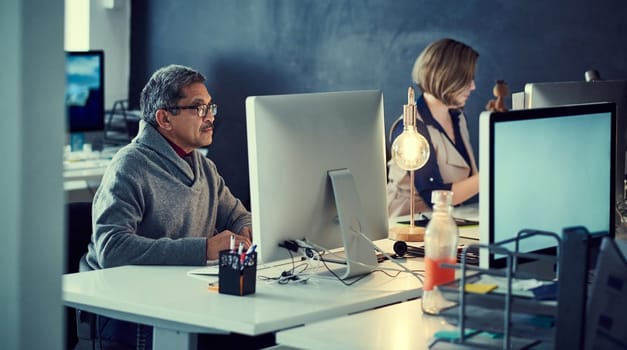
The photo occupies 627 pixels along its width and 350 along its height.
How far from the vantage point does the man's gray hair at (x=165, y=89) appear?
9.34ft

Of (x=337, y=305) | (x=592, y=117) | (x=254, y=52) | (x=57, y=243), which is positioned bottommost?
(x=337, y=305)

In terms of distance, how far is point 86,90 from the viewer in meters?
5.02

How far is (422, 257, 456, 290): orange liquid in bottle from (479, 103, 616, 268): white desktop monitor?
0.09 m

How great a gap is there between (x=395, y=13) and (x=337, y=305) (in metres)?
3.16

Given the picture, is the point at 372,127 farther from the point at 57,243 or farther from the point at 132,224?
the point at 57,243

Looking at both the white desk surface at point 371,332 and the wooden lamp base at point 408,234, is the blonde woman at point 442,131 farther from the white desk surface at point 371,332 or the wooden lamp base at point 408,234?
the white desk surface at point 371,332

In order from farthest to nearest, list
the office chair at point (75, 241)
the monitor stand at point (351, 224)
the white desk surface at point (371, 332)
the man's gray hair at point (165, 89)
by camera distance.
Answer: the man's gray hair at point (165, 89) < the office chair at point (75, 241) < the monitor stand at point (351, 224) < the white desk surface at point (371, 332)

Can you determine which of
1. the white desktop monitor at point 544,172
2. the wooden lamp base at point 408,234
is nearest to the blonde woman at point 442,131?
the wooden lamp base at point 408,234

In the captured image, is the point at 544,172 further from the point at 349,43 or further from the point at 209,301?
the point at 349,43

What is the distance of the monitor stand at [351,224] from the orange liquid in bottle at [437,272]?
0.41 metres

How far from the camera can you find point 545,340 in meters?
1.70

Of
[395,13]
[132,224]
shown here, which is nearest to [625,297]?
[132,224]

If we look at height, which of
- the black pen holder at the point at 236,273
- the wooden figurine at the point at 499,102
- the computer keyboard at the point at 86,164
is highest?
the wooden figurine at the point at 499,102

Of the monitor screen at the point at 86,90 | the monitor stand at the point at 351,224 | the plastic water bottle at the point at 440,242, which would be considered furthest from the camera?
the monitor screen at the point at 86,90
